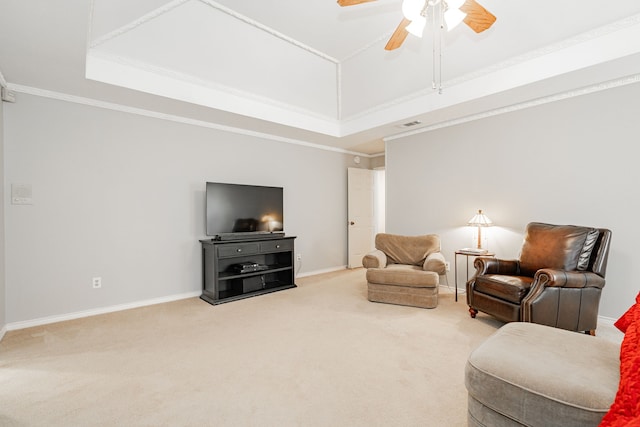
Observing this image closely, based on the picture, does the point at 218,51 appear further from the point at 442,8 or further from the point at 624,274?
the point at 624,274

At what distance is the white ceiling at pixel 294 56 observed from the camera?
260cm

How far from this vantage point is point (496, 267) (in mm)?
3289

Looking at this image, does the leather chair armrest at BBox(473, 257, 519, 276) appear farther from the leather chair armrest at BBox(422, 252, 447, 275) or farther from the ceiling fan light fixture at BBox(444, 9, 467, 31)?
the ceiling fan light fixture at BBox(444, 9, 467, 31)

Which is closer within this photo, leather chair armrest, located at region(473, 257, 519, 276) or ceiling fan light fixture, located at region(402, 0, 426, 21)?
ceiling fan light fixture, located at region(402, 0, 426, 21)

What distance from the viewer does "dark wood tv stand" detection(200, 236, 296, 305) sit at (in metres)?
3.91

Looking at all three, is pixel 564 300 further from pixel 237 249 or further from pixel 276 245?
pixel 237 249

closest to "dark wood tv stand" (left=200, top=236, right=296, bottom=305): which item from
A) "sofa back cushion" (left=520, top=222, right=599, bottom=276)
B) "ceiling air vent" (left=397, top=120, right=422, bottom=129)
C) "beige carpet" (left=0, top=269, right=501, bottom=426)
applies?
"beige carpet" (left=0, top=269, right=501, bottom=426)

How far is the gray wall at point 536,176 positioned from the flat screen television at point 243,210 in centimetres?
208

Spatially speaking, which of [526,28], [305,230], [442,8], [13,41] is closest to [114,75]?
[13,41]

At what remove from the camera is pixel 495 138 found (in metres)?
3.96

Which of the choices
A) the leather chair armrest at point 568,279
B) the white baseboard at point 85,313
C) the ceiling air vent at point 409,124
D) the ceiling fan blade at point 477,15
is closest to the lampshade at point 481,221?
the leather chair armrest at point 568,279

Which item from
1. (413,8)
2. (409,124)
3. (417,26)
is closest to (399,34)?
(417,26)

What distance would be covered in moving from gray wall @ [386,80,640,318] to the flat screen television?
2078 millimetres

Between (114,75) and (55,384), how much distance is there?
2743mm
